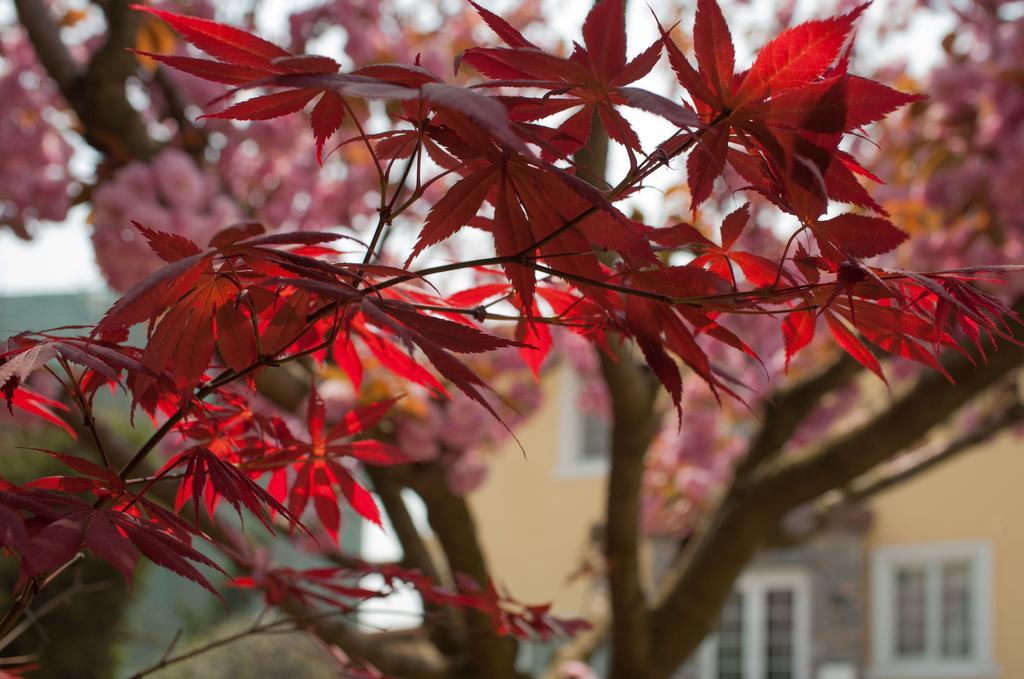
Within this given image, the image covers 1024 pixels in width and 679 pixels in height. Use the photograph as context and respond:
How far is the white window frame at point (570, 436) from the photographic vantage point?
44.7ft

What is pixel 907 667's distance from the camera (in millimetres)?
11133

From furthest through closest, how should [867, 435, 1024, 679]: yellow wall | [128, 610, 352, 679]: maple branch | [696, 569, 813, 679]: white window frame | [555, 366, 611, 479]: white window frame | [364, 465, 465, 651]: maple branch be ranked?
[555, 366, 611, 479]: white window frame, [696, 569, 813, 679]: white window frame, [867, 435, 1024, 679]: yellow wall, [364, 465, 465, 651]: maple branch, [128, 610, 352, 679]: maple branch

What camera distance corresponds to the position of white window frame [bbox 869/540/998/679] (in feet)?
35.6

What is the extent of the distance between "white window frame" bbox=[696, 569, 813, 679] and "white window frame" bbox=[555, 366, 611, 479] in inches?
96.2

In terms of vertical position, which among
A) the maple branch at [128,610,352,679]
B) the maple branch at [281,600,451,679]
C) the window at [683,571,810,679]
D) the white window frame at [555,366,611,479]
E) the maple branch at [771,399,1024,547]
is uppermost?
the white window frame at [555,366,611,479]

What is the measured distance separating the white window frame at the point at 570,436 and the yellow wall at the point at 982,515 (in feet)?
10.9

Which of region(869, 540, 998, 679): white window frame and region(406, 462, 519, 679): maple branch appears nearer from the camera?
region(406, 462, 519, 679): maple branch

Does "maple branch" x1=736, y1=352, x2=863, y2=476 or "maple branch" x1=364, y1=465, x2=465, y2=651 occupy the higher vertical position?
"maple branch" x1=736, y1=352, x2=863, y2=476

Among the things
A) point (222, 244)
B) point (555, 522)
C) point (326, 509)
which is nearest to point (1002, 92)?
point (326, 509)

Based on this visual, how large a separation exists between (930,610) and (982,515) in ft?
3.27

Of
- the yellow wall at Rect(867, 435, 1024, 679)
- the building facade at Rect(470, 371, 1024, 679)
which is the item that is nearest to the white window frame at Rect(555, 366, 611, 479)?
the building facade at Rect(470, 371, 1024, 679)

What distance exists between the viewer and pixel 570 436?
540 inches

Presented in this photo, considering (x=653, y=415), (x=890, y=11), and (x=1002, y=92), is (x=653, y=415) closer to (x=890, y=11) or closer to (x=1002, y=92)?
(x=1002, y=92)

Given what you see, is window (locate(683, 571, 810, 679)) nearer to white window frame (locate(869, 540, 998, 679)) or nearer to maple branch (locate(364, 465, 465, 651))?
white window frame (locate(869, 540, 998, 679))
